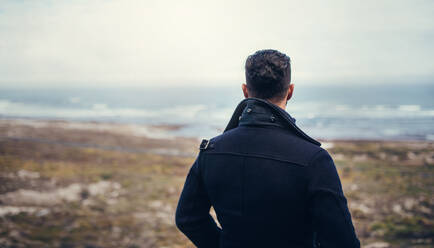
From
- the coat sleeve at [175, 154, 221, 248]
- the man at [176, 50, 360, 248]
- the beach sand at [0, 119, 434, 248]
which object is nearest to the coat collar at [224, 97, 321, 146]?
the man at [176, 50, 360, 248]

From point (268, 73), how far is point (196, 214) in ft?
3.97

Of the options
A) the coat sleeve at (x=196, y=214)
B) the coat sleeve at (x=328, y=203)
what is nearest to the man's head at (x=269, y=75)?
the coat sleeve at (x=328, y=203)

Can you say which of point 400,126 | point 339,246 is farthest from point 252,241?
point 400,126

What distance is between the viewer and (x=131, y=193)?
12805mm

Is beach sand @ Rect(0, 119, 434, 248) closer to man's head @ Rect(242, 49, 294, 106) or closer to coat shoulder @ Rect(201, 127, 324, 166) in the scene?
coat shoulder @ Rect(201, 127, 324, 166)

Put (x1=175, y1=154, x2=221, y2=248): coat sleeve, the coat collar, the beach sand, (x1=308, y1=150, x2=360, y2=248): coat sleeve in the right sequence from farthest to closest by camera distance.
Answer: the beach sand → (x1=175, y1=154, x2=221, y2=248): coat sleeve → the coat collar → (x1=308, y1=150, x2=360, y2=248): coat sleeve

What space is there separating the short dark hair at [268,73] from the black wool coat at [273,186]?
10cm

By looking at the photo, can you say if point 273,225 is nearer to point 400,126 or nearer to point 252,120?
point 252,120

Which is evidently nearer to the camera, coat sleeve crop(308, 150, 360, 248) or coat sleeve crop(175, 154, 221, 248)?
coat sleeve crop(308, 150, 360, 248)

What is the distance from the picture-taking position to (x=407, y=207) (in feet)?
37.0

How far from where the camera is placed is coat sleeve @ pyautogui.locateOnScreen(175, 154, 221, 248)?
7.41ft

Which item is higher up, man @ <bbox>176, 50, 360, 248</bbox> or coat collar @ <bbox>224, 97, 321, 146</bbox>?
coat collar @ <bbox>224, 97, 321, 146</bbox>

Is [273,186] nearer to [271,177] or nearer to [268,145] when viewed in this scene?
[271,177]

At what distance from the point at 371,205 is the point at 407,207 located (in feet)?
4.15
